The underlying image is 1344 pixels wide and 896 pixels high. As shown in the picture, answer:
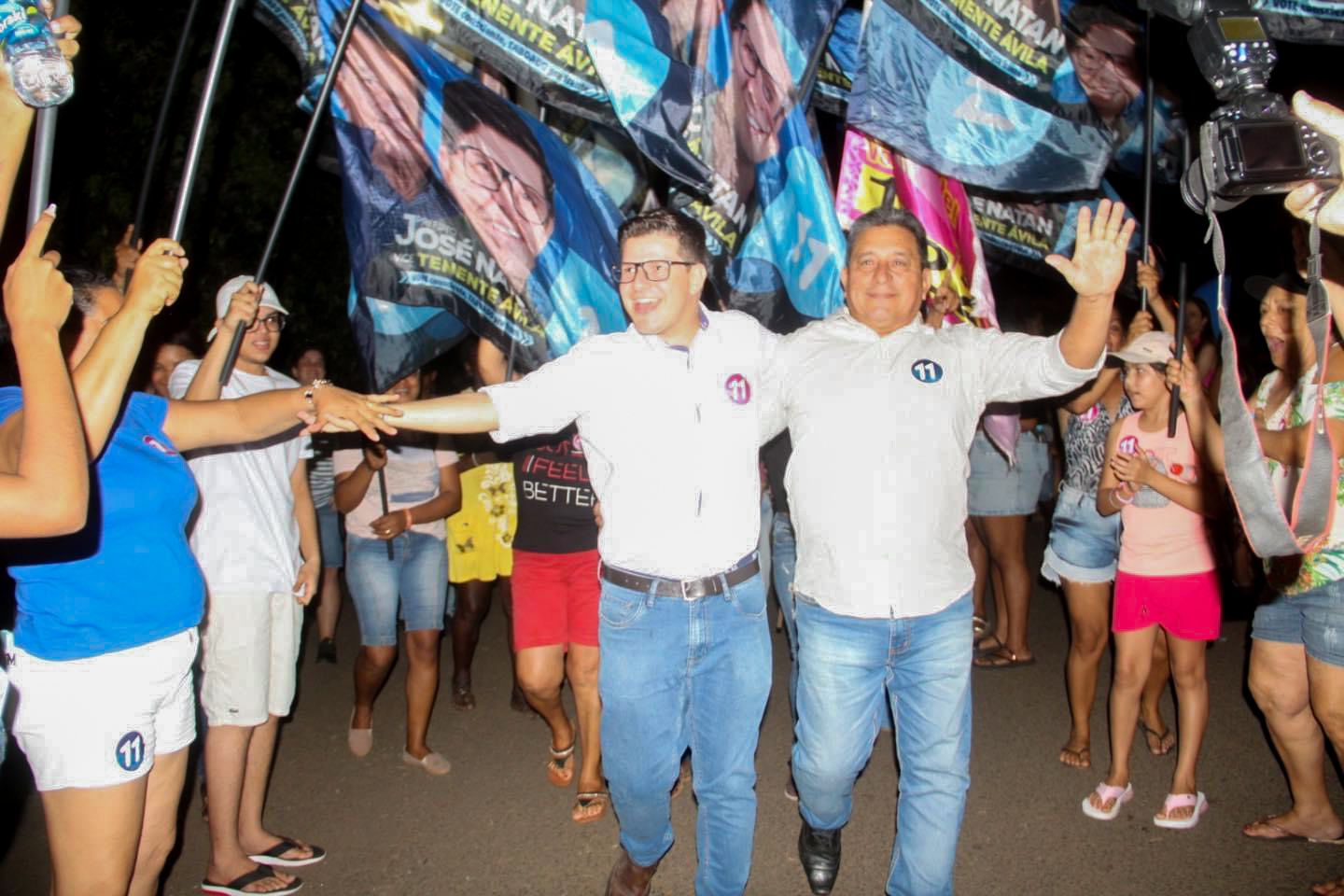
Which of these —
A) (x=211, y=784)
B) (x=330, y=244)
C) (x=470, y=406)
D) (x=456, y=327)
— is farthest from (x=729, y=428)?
(x=330, y=244)

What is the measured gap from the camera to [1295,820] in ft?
14.3

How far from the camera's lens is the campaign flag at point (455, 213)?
14.6 ft

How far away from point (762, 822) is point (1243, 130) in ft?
11.7

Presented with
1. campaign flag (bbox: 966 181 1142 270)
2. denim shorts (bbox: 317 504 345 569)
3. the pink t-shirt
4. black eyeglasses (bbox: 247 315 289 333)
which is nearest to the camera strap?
the pink t-shirt

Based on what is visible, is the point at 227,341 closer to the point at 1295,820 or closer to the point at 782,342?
the point at 782,342

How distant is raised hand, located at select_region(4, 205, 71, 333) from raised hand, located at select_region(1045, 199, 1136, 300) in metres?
2.82

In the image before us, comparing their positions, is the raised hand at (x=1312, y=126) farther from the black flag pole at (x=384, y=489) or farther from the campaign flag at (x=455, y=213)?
the black flag pole at (x=384, y=489)

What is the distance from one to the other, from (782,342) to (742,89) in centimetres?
161

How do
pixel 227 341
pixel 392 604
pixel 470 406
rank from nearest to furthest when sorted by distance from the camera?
pixel 470 406, pixel 227 341, pixel 392 604

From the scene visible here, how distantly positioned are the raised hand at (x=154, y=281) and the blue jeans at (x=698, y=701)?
5.60ft

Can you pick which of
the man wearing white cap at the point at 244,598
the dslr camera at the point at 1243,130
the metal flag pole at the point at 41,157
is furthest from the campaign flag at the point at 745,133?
the metal flag pole at the point at 41,157

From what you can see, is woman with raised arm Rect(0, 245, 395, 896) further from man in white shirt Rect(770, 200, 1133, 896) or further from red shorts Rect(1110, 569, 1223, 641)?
red shorts Rect(1110, 569, 1223, 641)

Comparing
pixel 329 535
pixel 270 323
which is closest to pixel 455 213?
pixel 270 323

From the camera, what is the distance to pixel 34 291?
231 centimetres
